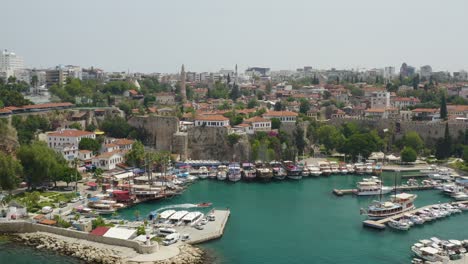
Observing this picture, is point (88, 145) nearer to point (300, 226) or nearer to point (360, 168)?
point (300, 226)

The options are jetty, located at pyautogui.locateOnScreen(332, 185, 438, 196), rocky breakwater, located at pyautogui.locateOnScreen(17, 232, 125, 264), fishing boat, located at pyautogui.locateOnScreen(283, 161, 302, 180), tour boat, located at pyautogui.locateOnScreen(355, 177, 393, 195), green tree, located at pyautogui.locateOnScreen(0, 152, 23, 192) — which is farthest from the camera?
fishing boat, located at pyautogui.locateOnScreen(283, 161, 302, 180)

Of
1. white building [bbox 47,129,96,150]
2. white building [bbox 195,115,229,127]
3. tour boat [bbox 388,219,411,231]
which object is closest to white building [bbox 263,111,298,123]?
white building [bbox 195,115,229,127]

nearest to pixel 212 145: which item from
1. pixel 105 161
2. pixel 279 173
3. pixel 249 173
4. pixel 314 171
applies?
pixel 249 173

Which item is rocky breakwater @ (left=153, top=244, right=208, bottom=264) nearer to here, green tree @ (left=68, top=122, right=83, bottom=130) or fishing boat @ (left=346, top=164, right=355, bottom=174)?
fishing boat @ (left=346, top=164, right=355, bottom=174)

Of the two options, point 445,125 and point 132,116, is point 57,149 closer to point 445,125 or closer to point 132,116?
point 132,116

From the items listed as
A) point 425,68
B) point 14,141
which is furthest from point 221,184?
point 425,68
